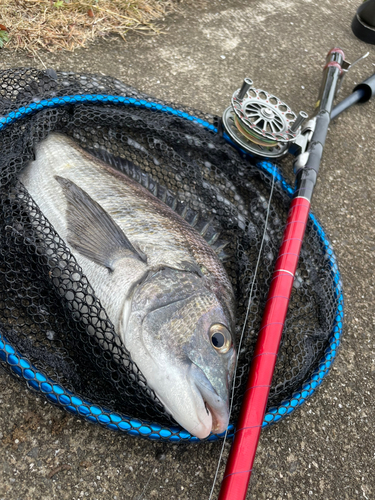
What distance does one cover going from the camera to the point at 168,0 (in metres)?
4.41

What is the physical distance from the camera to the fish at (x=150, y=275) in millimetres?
1593

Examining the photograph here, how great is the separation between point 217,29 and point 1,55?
7.80ft

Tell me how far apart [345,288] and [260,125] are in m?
1.32

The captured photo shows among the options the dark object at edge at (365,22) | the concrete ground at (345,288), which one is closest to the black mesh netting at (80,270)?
the concrete ground at (345,288)

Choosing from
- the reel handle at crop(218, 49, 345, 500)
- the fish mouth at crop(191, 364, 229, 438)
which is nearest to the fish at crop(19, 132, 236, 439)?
the fish mouth at crop(191, 364, 229, 438)

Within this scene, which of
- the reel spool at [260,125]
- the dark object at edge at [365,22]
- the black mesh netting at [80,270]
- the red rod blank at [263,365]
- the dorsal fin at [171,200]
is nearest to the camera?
the red rod blank at [263,365]

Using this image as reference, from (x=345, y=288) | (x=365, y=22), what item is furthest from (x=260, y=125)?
(x=365, y=22)

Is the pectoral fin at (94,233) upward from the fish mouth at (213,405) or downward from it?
downward

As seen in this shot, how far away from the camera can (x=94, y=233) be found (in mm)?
1969

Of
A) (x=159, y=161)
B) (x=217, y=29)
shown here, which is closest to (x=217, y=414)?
(x=159, y=161)

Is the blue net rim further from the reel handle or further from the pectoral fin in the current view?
the pectoral fin

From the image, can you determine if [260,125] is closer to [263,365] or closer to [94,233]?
[94,233]

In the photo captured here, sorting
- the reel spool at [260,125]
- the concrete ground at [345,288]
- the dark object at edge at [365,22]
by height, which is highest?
the dark object at edge at [365,22]

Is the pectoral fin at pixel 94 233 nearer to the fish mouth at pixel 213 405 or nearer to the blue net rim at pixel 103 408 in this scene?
the blue net rim at pixel 103 408
